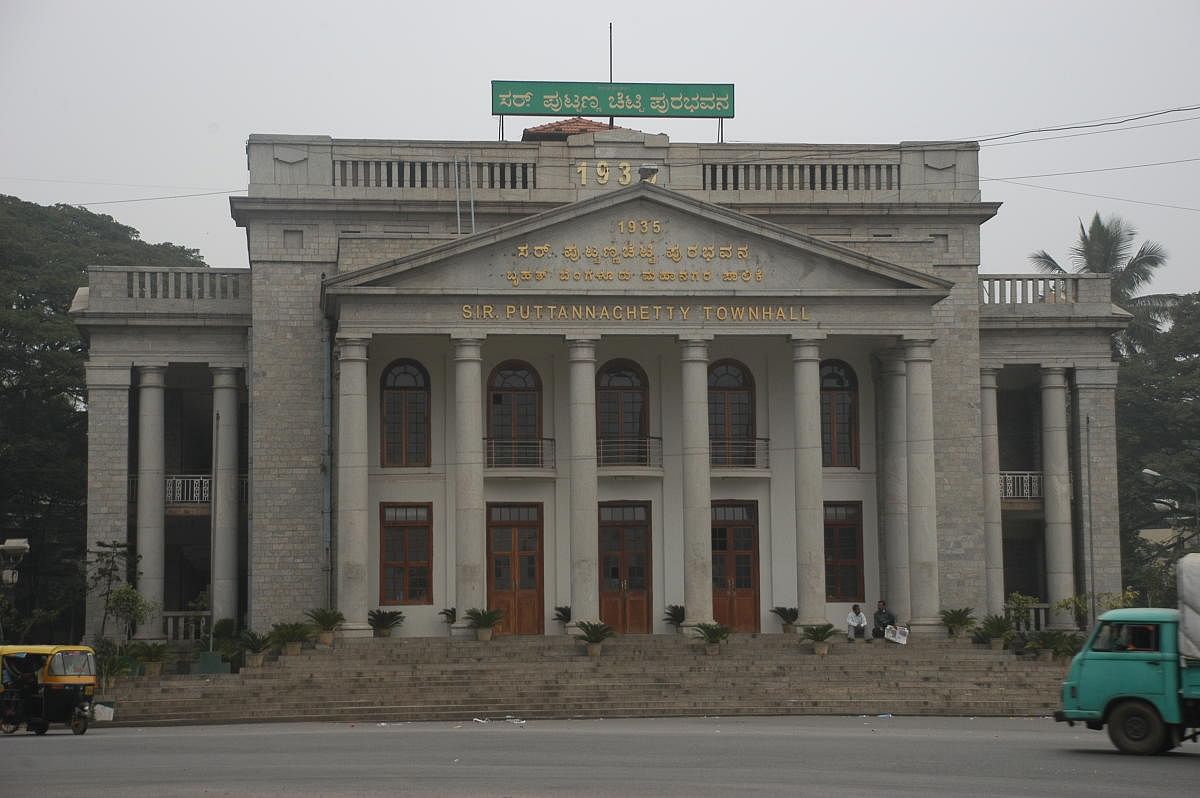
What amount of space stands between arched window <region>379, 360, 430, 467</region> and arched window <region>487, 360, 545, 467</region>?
1.51 metres

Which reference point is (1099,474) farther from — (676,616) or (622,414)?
(622,414)

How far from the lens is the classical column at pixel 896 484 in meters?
39.2

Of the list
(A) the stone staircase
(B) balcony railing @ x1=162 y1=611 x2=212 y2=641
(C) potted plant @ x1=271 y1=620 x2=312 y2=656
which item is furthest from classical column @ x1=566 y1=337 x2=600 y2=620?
(B) balcony railing @ x1=162 y1=611 x2=212 y2=641

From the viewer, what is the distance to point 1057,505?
1698 inches

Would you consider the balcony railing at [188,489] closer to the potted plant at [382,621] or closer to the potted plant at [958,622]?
the potted plant at [382,621]

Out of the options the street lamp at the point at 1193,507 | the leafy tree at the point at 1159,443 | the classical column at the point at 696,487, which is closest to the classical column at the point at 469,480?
the classical column at the point at 696,487

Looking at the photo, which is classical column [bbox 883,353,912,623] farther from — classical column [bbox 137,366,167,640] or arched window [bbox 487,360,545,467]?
classical column [bbox 137,366,167,640]

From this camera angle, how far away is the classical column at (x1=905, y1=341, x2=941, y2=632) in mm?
38188

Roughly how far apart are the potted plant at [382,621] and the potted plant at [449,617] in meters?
1.11

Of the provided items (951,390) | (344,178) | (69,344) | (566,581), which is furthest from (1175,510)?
(69,344)

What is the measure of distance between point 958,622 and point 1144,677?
1530cm

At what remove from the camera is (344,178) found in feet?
137

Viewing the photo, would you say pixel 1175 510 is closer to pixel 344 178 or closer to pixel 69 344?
pixel 344 178

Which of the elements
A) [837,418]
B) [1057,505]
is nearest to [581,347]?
[837,418]
